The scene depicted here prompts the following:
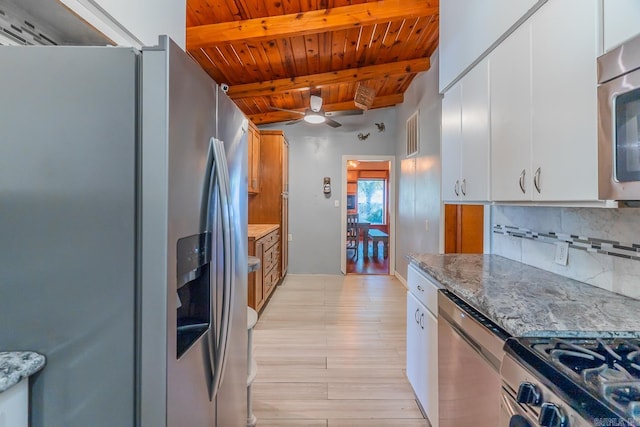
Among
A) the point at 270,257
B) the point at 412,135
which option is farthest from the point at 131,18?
the point at 412,135

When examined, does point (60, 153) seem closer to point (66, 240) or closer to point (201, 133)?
point (66, 240)

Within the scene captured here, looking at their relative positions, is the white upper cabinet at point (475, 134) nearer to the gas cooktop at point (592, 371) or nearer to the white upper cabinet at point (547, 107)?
the white upper cabinet at point (547, 107)

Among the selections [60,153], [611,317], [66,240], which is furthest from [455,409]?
[60,153]

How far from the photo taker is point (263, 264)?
12.5 feet

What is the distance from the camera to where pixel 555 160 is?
1.25 metres

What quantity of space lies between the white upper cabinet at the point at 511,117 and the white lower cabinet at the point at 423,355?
2.15 ft

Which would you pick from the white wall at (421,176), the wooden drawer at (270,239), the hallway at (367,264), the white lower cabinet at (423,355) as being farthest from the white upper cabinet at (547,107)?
the hallway at (367,264)

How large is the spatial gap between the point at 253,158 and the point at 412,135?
231 centimetres

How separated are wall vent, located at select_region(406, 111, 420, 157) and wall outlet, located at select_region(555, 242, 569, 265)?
2.96 metres

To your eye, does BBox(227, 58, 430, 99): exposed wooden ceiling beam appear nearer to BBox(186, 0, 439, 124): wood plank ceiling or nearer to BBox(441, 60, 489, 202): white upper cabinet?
BBox(186, 0, 439, 124): wood plank ceiling

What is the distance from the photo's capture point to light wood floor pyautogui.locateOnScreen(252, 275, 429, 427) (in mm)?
2016

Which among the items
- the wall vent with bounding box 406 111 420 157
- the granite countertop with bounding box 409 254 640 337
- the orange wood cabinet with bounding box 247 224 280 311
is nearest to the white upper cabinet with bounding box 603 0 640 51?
the granite countertop with bounding box 409 254 640 337

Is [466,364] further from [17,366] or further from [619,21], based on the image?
[17,366]

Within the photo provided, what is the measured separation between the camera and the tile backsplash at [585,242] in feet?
4.11
